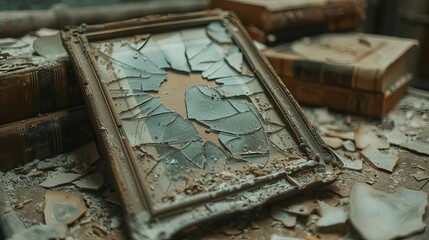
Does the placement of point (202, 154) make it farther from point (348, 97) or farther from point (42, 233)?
point (348, 97)

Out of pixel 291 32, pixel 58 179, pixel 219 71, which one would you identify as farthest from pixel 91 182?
pixel 291 32

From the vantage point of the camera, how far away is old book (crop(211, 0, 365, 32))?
153 cm

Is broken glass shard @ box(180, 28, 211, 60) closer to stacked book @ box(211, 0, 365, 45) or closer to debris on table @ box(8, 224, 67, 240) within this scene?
stacked book @ box(211, 0, 365, 45)

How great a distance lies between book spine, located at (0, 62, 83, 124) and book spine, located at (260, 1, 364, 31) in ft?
2.34

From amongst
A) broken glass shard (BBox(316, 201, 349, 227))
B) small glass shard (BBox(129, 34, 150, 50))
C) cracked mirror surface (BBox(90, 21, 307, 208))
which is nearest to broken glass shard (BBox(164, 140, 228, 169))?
cracked mirror surface (BBox(90, 21, 307, 208))

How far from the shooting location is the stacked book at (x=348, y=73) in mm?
1333

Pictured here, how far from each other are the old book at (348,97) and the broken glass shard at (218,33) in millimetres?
281

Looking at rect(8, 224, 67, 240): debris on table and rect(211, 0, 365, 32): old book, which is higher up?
rect(211, 0, 365, 32): old book

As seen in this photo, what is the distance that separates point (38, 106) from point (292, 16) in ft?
2.99

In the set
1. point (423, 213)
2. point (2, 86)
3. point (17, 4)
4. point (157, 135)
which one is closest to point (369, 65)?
point (423, 213)

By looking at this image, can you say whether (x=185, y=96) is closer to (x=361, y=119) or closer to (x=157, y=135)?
(x=157, y=135)

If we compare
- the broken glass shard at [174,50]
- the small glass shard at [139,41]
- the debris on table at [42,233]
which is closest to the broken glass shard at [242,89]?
the broken glass shard at [174,50]

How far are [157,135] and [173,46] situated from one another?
330 mm

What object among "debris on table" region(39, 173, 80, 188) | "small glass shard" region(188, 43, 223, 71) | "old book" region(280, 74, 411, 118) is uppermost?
"small glass shard" region(188, 43, 223, 71)
